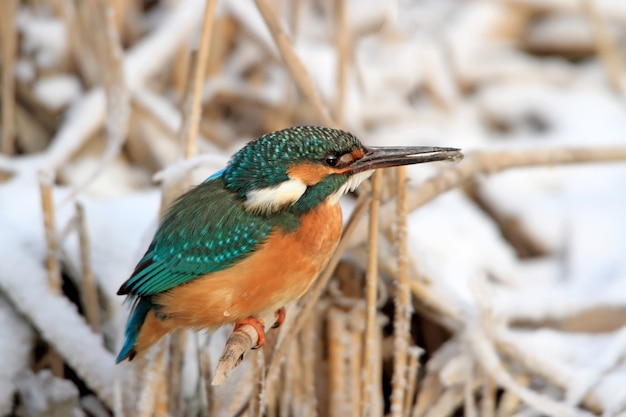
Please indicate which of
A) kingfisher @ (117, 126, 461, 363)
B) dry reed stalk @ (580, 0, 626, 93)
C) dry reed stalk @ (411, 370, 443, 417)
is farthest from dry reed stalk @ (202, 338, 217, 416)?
dry reed stalk @ (580, 0, 626, 93)

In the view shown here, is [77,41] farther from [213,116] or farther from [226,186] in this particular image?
[226,186]

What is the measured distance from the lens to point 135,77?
3264 millimetres

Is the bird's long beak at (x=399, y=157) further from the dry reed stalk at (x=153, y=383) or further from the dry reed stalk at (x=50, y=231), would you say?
the dry reed stalk at (x=50, y=231)

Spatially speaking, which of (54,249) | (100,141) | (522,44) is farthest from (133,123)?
(522,44)

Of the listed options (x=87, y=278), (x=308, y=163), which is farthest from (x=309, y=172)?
(x=87, y=278)

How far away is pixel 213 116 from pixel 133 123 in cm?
46

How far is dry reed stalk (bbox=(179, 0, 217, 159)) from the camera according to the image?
2266 mm

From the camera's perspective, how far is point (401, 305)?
2154 millimetres

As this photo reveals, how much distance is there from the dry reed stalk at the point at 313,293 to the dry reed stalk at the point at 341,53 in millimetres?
813

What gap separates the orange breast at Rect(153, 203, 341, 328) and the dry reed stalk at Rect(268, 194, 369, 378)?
14 centimetres

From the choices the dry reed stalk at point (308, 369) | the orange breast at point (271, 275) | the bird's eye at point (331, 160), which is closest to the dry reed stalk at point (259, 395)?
the orange breast at point (271, 275)

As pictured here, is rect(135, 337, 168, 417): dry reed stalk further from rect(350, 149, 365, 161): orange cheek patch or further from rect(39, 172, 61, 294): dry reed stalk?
rect(350, 149, 365, 161): orange cheek patch

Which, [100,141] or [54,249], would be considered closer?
[54,249]

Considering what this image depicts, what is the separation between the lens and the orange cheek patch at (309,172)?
1.88m
